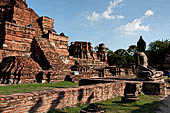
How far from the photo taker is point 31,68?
831 cm

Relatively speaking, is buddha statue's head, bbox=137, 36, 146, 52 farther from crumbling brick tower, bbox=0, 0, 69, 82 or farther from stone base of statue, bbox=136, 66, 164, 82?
crumbling brick tower, bbox=0, 0, 69, 82

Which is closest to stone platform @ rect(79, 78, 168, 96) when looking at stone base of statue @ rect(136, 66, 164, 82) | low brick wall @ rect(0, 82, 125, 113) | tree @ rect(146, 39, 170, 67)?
stone base of statue @ rect(136, 66, 164, 82)

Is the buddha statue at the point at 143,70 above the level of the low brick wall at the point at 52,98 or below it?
above

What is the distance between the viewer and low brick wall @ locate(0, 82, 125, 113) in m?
3.45

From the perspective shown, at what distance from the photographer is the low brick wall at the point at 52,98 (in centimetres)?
345

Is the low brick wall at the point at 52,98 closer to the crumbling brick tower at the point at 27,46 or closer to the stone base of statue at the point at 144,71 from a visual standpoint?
the stone base of statue at the point at 144,71

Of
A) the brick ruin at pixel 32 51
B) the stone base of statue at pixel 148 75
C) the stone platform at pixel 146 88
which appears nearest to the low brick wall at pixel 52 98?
the stone platform at pixel 146 88

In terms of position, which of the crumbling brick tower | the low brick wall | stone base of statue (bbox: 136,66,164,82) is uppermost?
the crumbling brick tower

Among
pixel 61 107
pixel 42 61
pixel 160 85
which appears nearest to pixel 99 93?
pixel 61 107

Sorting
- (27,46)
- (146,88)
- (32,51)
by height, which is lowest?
(146,88)

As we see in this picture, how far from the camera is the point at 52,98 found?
4324mm

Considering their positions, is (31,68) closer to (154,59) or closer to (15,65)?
(15,65)

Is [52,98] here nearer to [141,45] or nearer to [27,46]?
[141,45]

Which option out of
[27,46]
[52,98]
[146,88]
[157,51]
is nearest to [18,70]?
[27,46]
